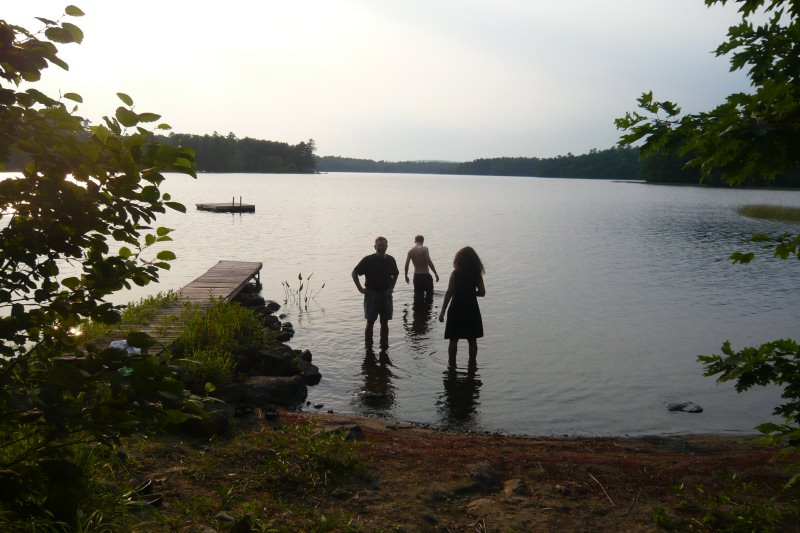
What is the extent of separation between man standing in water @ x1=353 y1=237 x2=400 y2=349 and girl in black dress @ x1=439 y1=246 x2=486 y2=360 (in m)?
1.59

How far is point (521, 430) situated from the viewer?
9344mm

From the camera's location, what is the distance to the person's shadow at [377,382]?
10.3 meters

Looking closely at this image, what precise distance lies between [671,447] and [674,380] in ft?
12.7

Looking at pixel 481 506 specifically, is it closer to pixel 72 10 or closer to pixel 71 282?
pixel 71 282

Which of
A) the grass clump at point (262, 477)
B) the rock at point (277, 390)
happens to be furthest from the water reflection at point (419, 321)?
the grass clump at point (262, 477)

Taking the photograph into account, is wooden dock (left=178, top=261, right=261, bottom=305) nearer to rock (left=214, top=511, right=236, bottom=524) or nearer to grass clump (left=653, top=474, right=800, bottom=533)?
rock (left=214, top=511, right=236, bottom=524)

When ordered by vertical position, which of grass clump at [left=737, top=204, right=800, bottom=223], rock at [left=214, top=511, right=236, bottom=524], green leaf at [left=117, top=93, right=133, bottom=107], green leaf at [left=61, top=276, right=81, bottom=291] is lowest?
rock at [left=214, top=511, right=236, bottom=524]

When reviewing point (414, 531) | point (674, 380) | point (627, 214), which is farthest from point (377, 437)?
point (627, 214)

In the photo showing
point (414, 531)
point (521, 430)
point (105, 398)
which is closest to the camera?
point (105, 398)

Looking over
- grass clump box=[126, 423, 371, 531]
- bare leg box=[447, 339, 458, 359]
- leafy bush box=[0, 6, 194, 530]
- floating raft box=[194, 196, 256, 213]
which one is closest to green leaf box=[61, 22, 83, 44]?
leafy bush box=[0, 6, 194, 530]

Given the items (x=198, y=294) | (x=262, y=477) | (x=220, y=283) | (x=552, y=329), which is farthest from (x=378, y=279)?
(x=262, y=477)

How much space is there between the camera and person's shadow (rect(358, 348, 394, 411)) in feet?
33.8

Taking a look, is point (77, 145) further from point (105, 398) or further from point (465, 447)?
point (465, 447)

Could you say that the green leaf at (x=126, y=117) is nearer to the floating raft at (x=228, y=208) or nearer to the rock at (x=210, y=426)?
the rock at (x=210, y=426)
